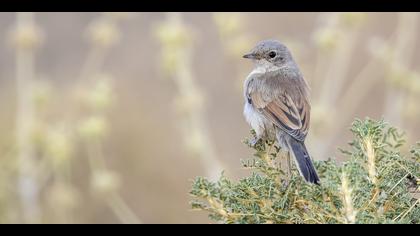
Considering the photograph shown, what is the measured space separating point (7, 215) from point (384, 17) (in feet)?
22.7

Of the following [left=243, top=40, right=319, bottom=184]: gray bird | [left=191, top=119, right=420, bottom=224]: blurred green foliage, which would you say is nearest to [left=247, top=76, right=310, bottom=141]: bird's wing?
[left=243, top=40, right=319, bottom=184]: gray bird

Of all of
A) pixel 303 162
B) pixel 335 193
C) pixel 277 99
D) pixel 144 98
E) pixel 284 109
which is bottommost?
pixel 335 193

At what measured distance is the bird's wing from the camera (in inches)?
168

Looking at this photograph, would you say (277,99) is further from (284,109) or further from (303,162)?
(303,162)

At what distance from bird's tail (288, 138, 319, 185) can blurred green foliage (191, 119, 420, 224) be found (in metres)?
0.08

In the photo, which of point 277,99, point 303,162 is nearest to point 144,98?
point 277,99

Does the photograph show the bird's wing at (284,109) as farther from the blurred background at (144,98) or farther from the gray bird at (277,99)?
the blurred background at (144,98)

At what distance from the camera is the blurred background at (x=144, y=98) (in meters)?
7.27

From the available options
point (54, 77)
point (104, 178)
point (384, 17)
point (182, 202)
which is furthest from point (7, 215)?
point (384, 17)

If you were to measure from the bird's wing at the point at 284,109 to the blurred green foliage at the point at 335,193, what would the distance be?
1.54 m

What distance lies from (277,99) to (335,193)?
248 cm

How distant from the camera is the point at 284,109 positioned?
4.48 metres

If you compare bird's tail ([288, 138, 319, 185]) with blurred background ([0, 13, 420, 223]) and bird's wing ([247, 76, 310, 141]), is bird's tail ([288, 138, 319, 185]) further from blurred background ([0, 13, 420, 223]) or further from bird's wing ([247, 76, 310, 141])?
blurred background ([0, 13, 420, 223])
